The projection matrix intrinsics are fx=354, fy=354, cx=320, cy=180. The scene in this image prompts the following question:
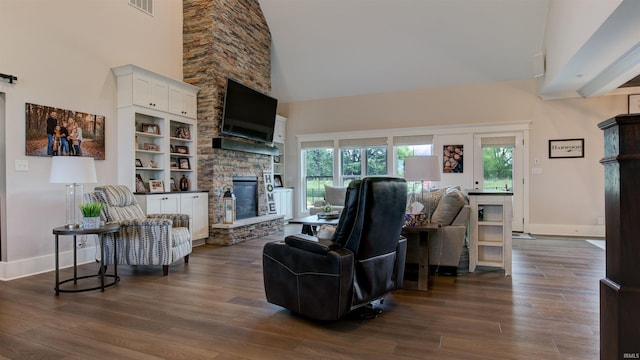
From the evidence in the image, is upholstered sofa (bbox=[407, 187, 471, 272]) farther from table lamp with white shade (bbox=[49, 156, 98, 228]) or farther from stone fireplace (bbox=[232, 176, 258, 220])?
stone fireplace (bbox=[232, 176, 258, 220])

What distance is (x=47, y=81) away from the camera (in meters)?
4.21

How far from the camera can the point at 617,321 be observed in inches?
37.0

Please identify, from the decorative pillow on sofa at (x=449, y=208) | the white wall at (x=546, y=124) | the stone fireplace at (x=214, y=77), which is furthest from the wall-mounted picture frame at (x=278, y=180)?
the decorative pillow on sofa at (x=449, y=208)

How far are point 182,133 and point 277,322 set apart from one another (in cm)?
429

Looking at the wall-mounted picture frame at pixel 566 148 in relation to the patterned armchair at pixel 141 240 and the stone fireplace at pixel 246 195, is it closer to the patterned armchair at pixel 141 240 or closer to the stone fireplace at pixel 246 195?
the stone fireplace at pixel 246 195

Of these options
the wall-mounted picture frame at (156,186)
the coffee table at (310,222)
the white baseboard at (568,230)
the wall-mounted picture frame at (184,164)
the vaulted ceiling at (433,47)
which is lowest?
the white baseboard at (568,230)

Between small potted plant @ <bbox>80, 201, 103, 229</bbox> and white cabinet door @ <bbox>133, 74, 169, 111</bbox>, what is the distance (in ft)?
6.50

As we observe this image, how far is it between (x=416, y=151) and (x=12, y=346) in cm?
707

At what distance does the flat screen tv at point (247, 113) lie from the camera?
6141mm

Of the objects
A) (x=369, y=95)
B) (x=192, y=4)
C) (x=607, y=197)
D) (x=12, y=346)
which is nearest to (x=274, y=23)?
(x=192, y=4)

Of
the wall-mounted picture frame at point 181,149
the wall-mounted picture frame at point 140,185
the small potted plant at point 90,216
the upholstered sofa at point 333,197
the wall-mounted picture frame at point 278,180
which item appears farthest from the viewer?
the wall-mounted picture frame at point 278,180

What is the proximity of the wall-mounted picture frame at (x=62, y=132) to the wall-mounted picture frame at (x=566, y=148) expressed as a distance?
7.70 metres

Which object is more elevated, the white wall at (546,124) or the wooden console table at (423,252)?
the white wall at (546,124)

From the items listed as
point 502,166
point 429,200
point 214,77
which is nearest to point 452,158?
point 502,166
